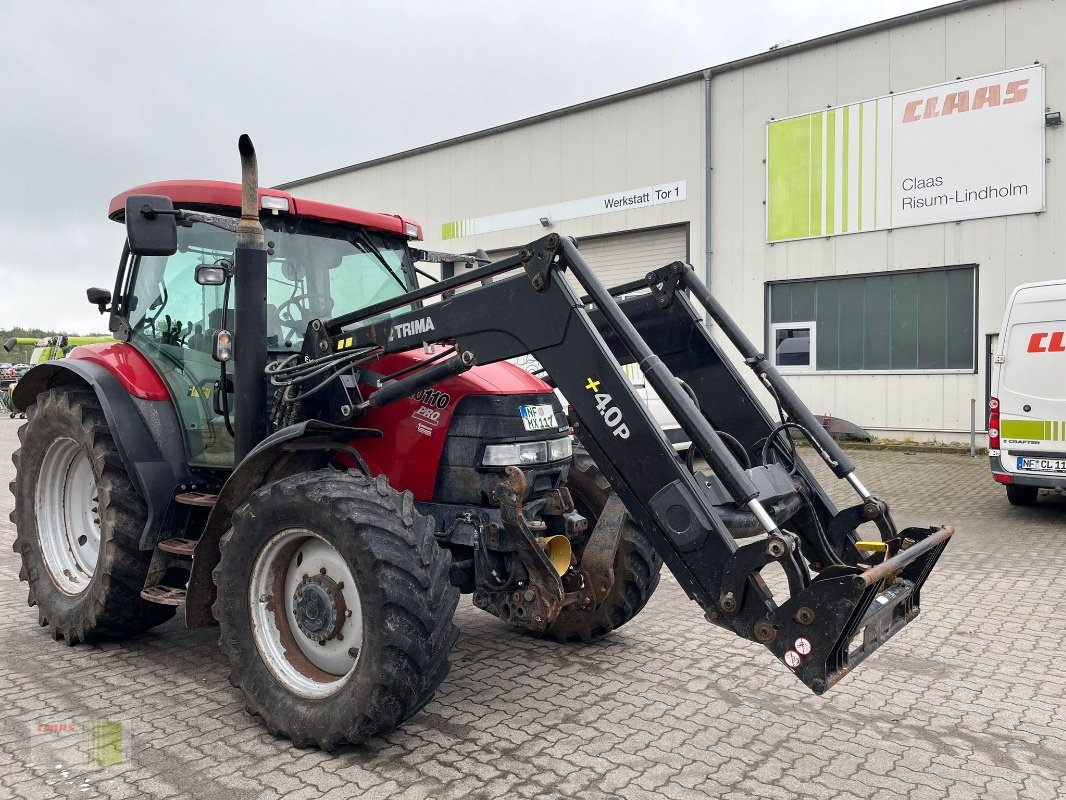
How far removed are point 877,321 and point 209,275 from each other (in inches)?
512

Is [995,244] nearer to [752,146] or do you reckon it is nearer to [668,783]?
[752,146]

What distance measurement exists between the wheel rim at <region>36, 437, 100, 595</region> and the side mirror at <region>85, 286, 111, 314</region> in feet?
2.65

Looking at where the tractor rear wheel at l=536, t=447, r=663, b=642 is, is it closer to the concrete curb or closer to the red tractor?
the red tractor

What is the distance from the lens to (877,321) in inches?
586

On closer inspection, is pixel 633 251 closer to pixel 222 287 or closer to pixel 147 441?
pixel 222 287

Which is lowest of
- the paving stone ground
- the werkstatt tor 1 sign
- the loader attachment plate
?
the paving stone ground

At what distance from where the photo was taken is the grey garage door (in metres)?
17.3

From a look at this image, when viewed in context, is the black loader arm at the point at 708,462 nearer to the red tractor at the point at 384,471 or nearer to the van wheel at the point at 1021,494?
the red tractor at the point at 384,471

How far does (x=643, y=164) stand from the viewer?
17234 mm

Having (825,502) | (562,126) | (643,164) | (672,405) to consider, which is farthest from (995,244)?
(672,405)

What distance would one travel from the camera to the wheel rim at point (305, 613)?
353 cm

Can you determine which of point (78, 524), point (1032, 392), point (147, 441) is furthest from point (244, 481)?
point (1032, 392)

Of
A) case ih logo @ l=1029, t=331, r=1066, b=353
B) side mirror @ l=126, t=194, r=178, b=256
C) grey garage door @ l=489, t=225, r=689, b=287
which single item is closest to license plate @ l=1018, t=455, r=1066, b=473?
case ih logo @ l=1029, t=331, r=1066, b=353

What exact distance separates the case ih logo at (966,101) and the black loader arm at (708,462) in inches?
461
